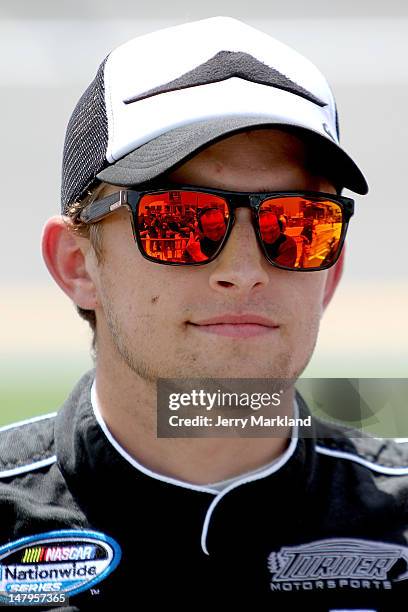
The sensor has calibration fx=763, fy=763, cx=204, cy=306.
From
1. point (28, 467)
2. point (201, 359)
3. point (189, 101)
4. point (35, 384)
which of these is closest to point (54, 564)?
point (28, 467)

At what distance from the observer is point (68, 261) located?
1544 millimetres

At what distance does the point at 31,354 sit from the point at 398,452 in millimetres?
2937

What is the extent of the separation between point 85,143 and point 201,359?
1.50 ft

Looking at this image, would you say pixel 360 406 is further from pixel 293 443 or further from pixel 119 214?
pixel 119 214

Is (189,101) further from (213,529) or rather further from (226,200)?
(213,529)

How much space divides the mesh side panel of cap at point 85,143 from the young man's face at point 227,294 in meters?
0.07

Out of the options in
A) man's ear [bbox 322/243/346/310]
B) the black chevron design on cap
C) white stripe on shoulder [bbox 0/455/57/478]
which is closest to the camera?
the black chevron design on cap

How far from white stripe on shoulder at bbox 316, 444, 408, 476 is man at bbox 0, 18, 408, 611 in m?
0.04

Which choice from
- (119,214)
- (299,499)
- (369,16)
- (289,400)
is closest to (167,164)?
(119,214)

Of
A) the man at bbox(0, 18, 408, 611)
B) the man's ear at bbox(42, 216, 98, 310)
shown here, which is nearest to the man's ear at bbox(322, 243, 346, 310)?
the man at bbox(0, 18, 408, 611)

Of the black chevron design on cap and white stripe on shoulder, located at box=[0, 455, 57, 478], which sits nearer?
the black chevron design on cap

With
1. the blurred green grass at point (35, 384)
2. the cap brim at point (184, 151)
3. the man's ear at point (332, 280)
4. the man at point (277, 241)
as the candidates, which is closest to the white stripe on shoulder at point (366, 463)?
the man's ear at point (332, 280)

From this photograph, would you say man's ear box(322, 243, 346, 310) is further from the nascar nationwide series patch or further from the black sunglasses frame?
the nascar nationwide series patch

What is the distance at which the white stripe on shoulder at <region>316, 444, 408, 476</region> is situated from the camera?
1.49 meters
